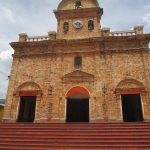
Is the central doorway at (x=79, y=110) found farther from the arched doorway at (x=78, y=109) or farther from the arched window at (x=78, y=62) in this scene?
the arched window at (x=78, y=62)

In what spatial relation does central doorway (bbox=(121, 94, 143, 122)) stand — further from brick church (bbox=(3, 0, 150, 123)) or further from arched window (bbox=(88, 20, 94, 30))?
arched window (bbox=(88, 20, 94, 30))

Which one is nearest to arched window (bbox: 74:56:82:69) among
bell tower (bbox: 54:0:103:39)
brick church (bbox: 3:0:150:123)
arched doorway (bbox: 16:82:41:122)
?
brick church (bbox: 3:0:150:123)

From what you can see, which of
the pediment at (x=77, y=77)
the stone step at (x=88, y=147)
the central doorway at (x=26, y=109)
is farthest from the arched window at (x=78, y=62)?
the stone step at (x=88, y=147)

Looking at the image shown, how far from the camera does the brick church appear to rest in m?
16.7

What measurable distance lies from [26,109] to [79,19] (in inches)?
449

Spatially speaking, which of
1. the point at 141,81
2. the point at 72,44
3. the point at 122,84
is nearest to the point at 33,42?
the point at 72,44

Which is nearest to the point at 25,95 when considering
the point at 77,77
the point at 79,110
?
the point at 77,77

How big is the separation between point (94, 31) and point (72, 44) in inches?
116

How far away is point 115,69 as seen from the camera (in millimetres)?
17531

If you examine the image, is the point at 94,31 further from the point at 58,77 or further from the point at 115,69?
the point at 58,77

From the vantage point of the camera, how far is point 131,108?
63.1ft

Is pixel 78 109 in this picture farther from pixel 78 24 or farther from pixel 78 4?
pixel 78 4

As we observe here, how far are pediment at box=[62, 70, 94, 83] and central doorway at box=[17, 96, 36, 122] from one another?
180 inches

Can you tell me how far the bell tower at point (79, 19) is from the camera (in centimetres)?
2003
